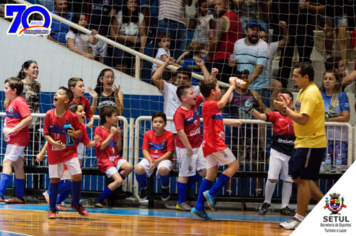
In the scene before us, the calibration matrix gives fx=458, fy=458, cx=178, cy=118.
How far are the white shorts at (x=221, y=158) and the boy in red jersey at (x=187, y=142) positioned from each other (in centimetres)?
59

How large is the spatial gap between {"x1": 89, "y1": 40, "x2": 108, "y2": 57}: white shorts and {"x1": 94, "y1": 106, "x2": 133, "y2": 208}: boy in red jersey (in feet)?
7.84

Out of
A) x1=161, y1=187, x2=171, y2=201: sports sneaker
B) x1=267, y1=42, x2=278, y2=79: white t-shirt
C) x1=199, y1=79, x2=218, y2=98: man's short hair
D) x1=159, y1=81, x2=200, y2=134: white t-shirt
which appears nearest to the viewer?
x1=199, y1=79, x2=218, y2=98: man's short hair

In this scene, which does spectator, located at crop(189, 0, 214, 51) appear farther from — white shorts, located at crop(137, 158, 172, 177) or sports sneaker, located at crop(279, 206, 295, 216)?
sports sneaker, located at crop(279, 206, 295, 216)

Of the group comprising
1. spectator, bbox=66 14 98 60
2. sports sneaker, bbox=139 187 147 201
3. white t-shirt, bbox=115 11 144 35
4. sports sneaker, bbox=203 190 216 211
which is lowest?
sports sneaker, bbox=139 187 147 201

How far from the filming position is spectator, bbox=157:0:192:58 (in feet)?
27.8

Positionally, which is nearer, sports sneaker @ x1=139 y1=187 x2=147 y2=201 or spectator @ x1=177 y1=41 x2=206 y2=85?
sports sneaker @ x1=139 y1=187 x2=147 y2=201

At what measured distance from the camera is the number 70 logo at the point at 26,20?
28.3 feet

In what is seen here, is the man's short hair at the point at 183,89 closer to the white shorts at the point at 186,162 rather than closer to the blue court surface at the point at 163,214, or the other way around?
the white shorts at the point at 186,162

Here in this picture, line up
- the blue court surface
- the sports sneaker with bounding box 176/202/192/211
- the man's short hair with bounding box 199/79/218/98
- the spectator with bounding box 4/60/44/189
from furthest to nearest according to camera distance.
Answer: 1. the spectator with bounding box 4/60/44/189
2. the sports sneaker with bounding box 176/202/192/211
3. the blue court surface
4. the man's short hair with bounding box 199/79/218/98

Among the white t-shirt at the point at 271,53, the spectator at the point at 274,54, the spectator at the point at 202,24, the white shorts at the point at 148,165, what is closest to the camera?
the white shorts at the point at 148,165

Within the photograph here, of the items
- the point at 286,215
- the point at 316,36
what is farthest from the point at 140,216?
the point at 316,36

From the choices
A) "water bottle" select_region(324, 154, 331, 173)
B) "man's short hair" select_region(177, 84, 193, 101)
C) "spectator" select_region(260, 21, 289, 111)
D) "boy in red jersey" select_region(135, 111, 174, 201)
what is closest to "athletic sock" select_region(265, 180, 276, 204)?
"water bottle" select_region(324, 154, 331, 173)

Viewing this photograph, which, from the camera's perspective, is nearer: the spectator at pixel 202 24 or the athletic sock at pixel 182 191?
the athletic sock at pixel 182 191

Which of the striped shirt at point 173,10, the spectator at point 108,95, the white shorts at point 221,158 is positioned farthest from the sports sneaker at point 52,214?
the striped shirt at point 173,10
